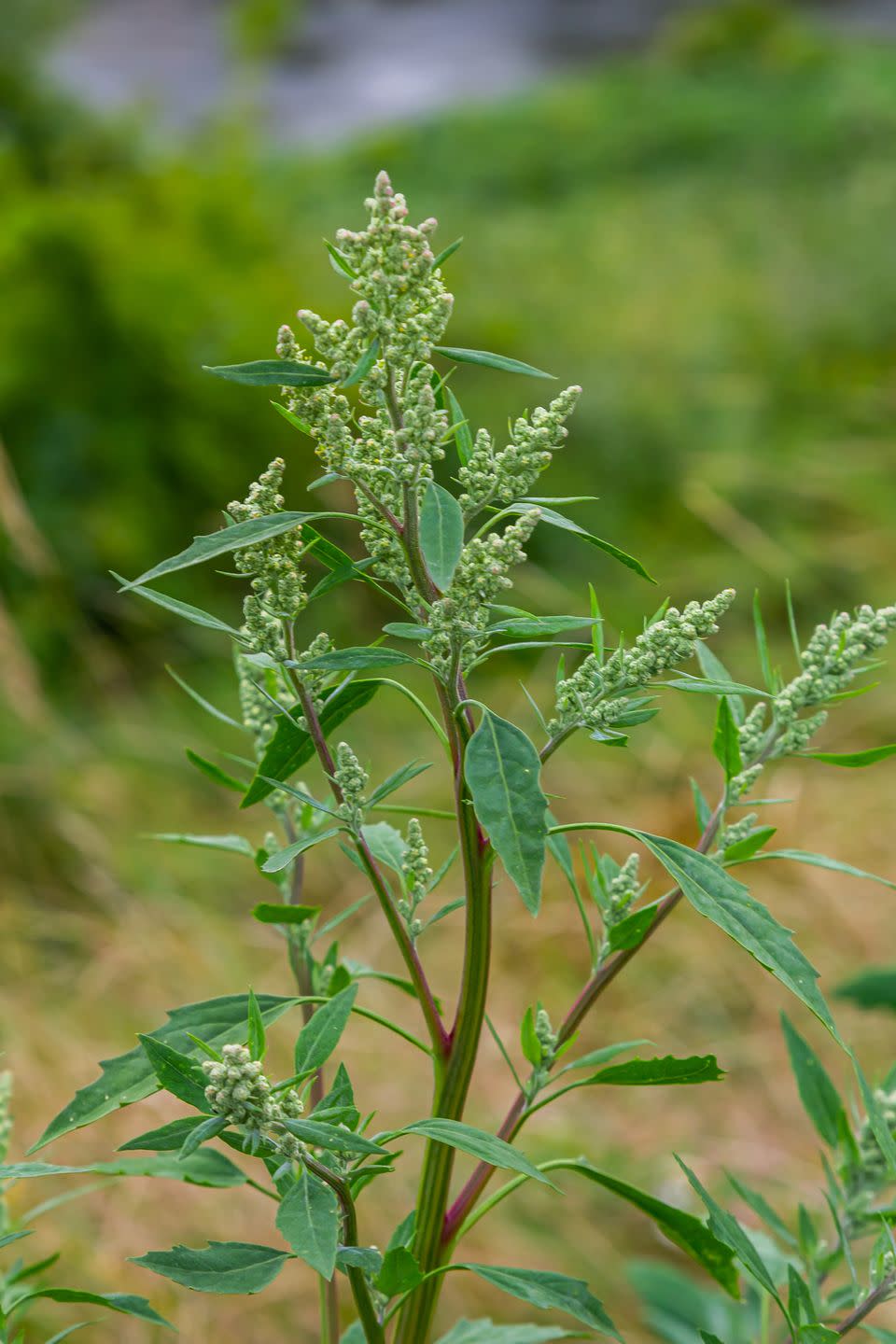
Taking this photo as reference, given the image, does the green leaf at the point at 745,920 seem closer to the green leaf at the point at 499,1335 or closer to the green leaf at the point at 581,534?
the green leaf at the point at 581,534

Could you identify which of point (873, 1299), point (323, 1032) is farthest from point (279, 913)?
point (873, 1299)

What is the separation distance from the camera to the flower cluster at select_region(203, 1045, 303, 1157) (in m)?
0.33

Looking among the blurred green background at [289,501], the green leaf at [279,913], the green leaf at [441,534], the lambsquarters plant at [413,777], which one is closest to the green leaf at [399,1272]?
the lambsquarters plant at [413,777]

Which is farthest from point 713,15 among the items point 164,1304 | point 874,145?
point 164,1304

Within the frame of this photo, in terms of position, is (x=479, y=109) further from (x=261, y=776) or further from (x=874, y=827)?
(x=261, y=776)

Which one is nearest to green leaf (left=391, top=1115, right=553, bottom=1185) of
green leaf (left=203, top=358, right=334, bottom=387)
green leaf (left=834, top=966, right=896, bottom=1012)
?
green leaf (left=203, top=358, right=334, bottom=387)

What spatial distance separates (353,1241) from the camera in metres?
0.40

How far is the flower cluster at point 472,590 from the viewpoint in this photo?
36 cm

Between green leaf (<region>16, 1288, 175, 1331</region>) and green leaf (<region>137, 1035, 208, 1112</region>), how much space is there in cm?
10

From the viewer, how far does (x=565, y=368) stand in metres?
3.15

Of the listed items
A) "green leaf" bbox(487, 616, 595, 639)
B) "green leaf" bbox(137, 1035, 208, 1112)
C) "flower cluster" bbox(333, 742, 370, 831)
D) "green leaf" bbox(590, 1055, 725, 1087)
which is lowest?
"green leaf" bbox(137, 1035, 208, 1112)

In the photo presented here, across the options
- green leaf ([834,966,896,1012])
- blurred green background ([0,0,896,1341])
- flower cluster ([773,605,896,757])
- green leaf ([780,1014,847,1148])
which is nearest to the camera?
flower cluster ([773,605,896,757])

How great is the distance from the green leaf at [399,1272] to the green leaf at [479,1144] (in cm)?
4

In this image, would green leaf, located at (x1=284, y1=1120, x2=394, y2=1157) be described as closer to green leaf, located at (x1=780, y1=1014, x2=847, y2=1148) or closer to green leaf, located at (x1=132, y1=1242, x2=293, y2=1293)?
green leaf, located at (x1=132, y1=1242, x2=293, y2=1293)
